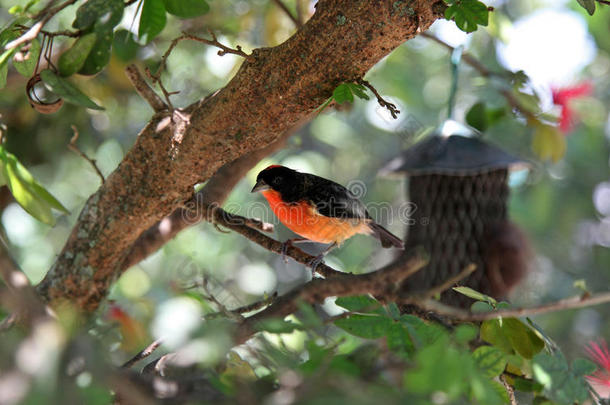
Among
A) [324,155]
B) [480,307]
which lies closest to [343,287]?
[480,307]

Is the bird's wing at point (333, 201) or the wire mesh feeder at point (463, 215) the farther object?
the wire mesh feeder at point (463, 215)

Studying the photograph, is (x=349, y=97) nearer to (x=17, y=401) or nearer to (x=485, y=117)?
(x=17, y=401)

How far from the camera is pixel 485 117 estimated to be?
329 cm

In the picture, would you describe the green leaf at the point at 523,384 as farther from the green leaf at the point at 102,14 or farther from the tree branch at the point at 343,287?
the green leaf at the point at 102,14

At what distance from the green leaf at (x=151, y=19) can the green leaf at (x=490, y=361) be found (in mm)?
1315

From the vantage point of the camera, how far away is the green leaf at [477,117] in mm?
3238

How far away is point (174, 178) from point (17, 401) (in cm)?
118

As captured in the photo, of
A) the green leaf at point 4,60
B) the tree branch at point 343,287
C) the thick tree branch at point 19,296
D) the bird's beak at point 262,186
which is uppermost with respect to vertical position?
the green leaf at point 4,60

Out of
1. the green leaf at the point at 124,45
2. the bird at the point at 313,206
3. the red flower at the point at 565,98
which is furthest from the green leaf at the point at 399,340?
the red flower at the point at 565,98

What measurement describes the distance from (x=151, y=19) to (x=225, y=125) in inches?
15.6

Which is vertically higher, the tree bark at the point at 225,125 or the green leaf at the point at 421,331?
the tree bark at the point at 225,125

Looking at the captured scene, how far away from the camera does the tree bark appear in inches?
66.0

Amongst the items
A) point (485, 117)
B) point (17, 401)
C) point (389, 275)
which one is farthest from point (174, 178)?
point (485, 117)

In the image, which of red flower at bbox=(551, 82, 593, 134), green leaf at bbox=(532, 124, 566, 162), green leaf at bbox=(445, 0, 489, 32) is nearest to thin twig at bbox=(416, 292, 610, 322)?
green leaf at bbox=(445, 0, 489, 32)
